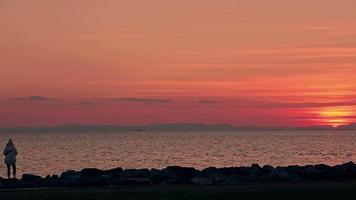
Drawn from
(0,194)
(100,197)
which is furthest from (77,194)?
(0,194)

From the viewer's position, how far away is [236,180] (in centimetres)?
3028

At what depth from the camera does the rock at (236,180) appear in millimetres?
29578

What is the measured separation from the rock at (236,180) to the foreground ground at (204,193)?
2.76 meters

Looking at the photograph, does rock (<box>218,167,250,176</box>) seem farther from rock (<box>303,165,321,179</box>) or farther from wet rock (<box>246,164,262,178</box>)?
rock (<box>303,165,321,179</box>)

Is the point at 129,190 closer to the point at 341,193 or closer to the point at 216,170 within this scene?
the point at 341,193

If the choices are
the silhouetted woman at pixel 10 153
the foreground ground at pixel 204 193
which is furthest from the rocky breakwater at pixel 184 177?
the foreground ground at pixel 204 193

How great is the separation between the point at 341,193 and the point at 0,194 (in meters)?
11.3

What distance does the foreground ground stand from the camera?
78.5 ft

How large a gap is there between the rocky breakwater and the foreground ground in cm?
270

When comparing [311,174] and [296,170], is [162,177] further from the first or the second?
[311,174]

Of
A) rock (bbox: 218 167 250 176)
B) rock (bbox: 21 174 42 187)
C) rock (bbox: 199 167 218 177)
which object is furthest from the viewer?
rock (bbox: 218 167 250 176)

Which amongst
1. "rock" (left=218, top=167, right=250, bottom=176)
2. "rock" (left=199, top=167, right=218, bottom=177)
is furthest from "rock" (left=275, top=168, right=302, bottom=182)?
"rock" (left=199, top=167, right=218, bottom=177)

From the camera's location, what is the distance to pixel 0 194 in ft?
83.3

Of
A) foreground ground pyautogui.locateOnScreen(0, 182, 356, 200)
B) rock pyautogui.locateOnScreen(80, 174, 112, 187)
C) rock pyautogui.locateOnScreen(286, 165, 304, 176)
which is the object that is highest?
rock pyautogui.locateOnScreen(286, 165, 304, 176)
